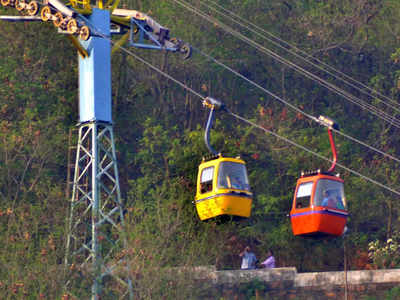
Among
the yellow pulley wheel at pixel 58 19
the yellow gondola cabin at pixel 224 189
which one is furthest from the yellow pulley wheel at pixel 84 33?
the yellow gondola cabin at pixel 224 189

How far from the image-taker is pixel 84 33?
1078 inches

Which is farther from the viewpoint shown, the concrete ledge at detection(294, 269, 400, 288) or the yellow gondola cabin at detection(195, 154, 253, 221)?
the concrete ledge at detection(294, 269, 400, 288)

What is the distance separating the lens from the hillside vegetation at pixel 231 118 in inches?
1465

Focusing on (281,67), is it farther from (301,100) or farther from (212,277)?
(212,277)

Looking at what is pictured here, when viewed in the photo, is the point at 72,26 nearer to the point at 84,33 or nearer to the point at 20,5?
the point at 84,33

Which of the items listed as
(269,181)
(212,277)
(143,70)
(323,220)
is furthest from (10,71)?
(323,220)

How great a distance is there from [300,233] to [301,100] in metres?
18.5

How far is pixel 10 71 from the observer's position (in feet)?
132

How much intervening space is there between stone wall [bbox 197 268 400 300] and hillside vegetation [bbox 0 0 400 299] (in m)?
1.06

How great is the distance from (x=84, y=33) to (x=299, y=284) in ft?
32.1

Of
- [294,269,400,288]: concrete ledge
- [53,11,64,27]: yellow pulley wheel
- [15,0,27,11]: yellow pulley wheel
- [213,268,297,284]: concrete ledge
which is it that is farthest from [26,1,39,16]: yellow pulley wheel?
[294,269,400,288]: concrete ledge

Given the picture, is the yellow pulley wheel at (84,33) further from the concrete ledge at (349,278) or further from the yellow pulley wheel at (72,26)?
the concrete ledge at (349,278)

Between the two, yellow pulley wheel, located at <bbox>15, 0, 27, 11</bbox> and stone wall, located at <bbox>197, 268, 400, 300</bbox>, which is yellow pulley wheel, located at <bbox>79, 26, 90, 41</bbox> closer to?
yellow pulley wheel, located at <bbox>15, 0, 27, 11</bbox>

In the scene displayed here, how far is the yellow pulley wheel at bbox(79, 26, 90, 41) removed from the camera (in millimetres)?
27250
